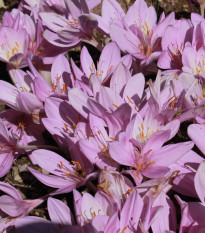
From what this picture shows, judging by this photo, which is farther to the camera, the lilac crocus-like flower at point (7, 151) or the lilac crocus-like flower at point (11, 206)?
the lilac crocus-like flower at point (7, 151)

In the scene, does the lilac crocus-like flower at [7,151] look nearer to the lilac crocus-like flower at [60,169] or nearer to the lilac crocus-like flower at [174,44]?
the lilac crocus-like flower at [60,169]

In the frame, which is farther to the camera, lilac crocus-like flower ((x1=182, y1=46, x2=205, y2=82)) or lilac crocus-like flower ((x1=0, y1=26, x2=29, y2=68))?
lilac crocus-like flower ((x1=0, y1=26, x2=29, y2=68))

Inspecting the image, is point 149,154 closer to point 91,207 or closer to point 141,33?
point 91,207

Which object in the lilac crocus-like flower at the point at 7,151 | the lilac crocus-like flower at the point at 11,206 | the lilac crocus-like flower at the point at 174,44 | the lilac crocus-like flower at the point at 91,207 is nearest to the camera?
the lilac crocus-like flower at the point at 91,207

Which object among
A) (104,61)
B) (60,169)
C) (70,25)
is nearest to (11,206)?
(60,169)

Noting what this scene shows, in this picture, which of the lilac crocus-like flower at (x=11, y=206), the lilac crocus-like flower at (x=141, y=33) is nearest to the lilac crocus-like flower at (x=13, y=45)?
the lilac crocus-like flower at (x=141, y=33)

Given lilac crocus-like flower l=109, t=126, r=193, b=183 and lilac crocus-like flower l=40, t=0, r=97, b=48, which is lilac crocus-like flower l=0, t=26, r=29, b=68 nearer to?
lilac crocus-like flower l=40, t=0, r=97, b=48

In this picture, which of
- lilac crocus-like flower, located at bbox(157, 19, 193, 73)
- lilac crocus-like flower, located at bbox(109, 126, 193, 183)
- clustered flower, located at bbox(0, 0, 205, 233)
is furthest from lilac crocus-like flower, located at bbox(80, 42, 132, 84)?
lilac crocus-like flower, located at bbox(109, 126, 193, 183)

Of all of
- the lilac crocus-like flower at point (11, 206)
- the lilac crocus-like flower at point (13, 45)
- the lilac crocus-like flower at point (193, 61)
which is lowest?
the lilac crocus-like flower at point (11, 206)

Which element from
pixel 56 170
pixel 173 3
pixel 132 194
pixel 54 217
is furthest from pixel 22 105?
pixel 173 3
